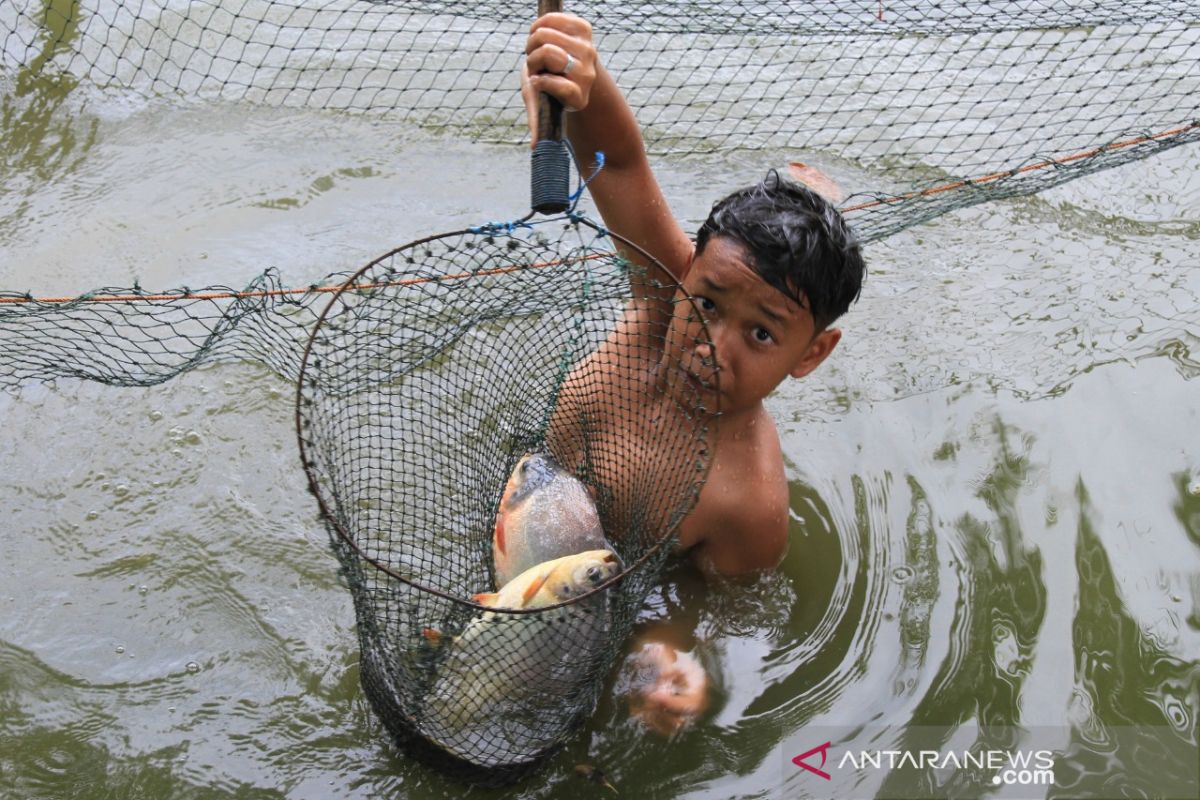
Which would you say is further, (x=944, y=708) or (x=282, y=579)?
(x=282, y=579)

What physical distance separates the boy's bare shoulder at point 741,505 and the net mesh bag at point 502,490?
10cm

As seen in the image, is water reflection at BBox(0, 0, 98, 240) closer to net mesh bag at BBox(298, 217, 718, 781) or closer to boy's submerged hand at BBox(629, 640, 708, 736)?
net mesh bag at BBox(298, 217, 718, 781)

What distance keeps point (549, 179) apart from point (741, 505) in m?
1.22

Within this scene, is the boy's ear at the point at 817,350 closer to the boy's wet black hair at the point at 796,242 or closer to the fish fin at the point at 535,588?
the boy's wet black hair at the point at 796,242

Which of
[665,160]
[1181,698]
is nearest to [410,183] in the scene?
[665,160]

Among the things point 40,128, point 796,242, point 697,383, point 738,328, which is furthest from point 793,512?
point 40,128

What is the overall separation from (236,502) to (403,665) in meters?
1.17

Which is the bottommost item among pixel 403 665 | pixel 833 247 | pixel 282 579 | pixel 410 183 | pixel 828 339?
pixel 282 579

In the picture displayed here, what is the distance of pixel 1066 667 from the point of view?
122 inches

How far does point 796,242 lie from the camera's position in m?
2.65

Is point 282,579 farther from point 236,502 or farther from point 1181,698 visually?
point 1181,698

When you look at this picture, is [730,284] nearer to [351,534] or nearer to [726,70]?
[351,534]

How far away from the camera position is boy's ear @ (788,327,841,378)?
2906mm
